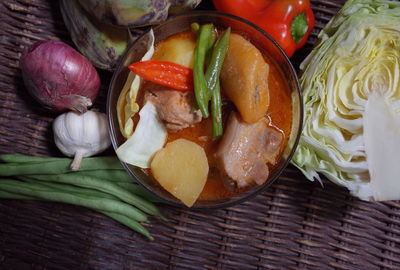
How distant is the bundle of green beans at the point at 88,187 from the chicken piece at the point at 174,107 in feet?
1.32

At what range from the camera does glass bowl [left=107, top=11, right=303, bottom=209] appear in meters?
1.81

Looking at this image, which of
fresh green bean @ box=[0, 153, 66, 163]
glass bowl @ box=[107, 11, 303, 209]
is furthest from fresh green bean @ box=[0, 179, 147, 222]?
glass bowl @ box=[107, 11, 303, 209]

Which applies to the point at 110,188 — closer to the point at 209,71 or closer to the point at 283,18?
the point at 209,71

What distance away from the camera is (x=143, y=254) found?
6.82 ft

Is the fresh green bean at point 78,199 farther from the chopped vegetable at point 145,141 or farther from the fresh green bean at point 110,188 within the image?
the chopped vegetable at point 145,141

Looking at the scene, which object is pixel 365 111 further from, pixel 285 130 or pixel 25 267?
pixel 25 267

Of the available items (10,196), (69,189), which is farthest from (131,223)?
(10,196)

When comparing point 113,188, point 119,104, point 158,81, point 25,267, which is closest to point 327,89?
point 158,81

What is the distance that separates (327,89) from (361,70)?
15 cm

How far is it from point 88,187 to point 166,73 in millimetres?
677

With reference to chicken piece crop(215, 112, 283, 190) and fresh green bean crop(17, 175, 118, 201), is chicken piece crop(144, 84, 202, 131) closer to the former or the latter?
chicken piece crop(215, 112, 283, 190)

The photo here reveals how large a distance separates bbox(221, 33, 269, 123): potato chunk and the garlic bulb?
62 cm

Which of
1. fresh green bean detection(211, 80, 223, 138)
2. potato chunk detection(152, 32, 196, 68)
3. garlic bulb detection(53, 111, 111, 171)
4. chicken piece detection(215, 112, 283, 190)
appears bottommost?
garlic bulb detection(53, 111, 111, 171)

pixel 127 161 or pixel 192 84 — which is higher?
pixel 192 84
